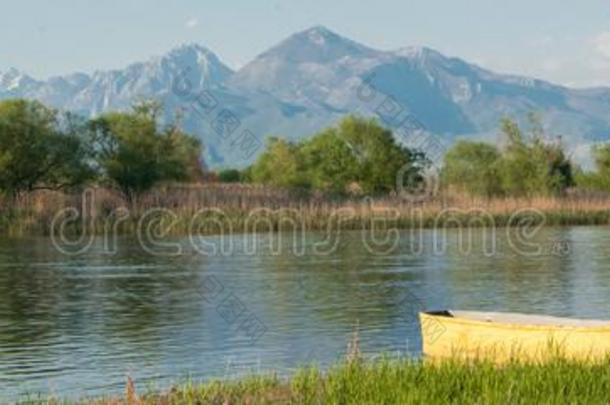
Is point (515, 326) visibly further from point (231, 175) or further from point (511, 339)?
point (231, 175)

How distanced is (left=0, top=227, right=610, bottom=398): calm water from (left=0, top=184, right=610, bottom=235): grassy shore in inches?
196

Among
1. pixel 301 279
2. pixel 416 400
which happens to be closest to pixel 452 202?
pixel 301 279

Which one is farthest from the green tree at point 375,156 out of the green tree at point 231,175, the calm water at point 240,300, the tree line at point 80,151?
the green tree at point 231,175

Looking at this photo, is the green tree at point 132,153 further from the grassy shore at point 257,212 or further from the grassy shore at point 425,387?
the grassy shore at point 425,387

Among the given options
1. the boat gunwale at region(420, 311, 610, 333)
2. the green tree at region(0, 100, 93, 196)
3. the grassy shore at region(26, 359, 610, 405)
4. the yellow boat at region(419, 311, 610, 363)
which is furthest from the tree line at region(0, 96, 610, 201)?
the grassy shore at region(26, 359, 610, 405)

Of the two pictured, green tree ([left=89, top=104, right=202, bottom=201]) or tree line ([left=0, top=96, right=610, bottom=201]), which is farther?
green tree ([left=89, top=104, right=202, bottom=201])

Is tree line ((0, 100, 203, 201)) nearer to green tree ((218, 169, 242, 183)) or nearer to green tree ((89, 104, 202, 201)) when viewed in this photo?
green tree ((89, 104, 202, 201))

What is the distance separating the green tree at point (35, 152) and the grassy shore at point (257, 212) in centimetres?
157

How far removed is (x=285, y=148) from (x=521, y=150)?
53.1 ft

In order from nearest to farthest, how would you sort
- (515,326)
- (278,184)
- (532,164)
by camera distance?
(515,326) < (532,164) < (278,184)

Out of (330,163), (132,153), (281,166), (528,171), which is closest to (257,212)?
(132,153)

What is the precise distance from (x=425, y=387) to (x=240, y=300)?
18.2 m

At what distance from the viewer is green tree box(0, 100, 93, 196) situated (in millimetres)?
64562

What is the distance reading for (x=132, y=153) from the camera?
70312mm
